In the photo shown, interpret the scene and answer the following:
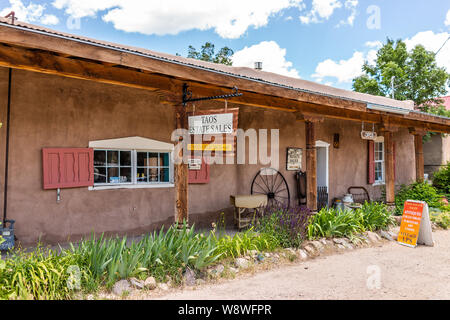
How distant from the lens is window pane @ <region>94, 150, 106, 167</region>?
6616 millimetres

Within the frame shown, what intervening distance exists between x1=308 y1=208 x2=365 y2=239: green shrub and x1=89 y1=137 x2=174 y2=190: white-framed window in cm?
289

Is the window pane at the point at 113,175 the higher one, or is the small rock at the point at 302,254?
the window pane at the point at 113,175

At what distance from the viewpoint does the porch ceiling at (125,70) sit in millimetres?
3951

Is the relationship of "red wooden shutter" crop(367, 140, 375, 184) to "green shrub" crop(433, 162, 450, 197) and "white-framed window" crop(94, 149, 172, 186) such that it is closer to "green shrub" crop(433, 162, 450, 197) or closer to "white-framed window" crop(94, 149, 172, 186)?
"green shrub" crop(433, 162, 450, 197)

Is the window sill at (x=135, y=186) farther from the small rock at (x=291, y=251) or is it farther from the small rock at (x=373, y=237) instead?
the small rock at (x=373, y=237)

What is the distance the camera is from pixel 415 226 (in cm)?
720

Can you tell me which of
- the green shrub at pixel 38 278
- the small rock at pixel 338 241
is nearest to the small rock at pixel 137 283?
the green shrub at pixel 38 278

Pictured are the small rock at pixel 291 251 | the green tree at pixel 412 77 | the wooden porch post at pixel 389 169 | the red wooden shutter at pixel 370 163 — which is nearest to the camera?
the small rock at pixel 291 251

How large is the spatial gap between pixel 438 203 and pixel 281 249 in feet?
20.7

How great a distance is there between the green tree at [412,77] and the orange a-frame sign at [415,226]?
1473 cm

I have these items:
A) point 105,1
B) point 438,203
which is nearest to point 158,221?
point 438,203

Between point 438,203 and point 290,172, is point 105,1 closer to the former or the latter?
point 290,172

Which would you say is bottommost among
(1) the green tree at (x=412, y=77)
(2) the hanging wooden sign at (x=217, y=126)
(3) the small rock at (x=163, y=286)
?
(3) the small rock at (x=163, y=286)

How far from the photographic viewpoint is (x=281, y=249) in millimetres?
6004
